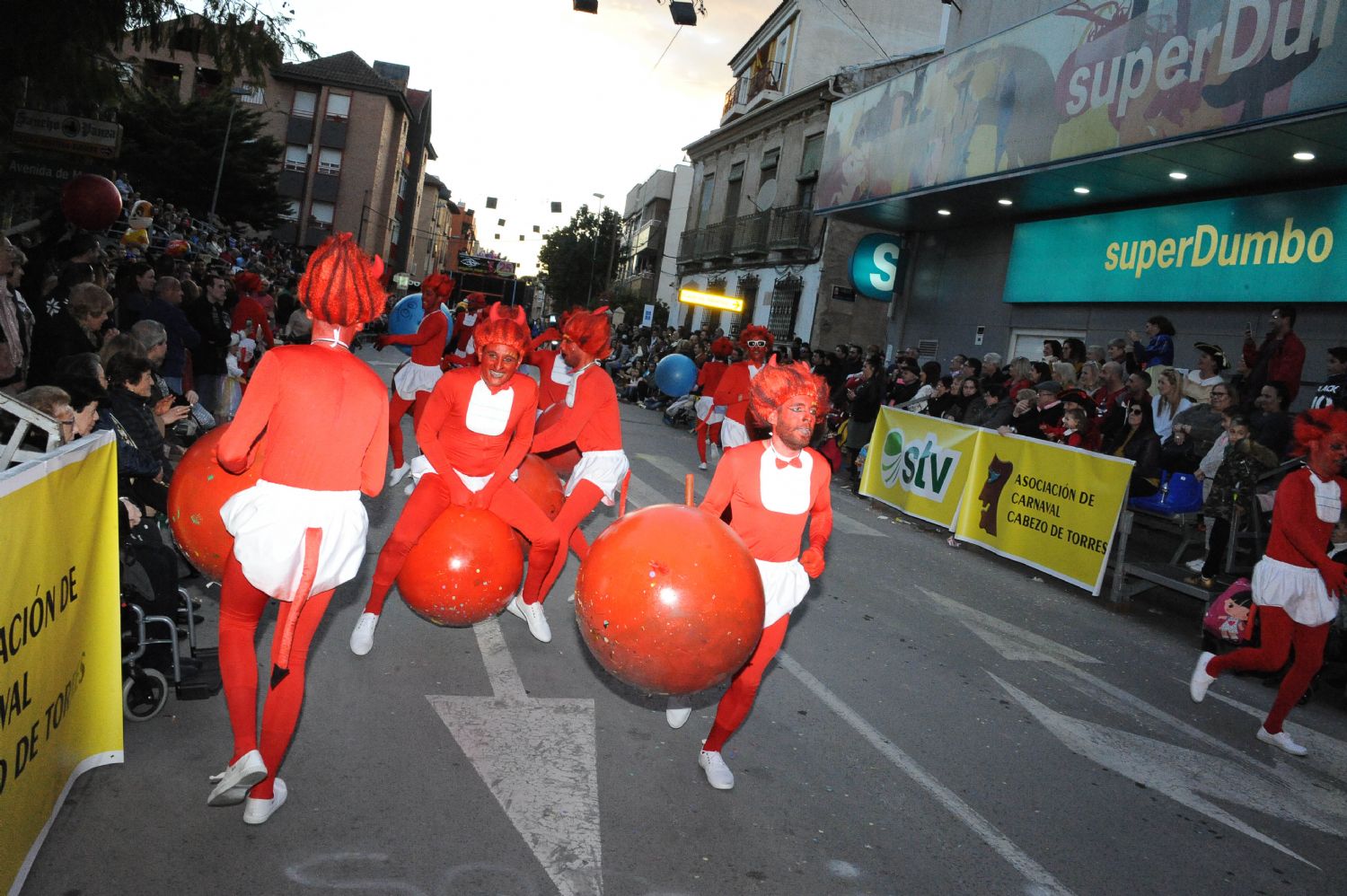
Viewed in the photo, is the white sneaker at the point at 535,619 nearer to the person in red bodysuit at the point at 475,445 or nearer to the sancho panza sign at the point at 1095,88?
the person in red bodysuit at the point at 475,445

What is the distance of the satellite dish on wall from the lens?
32.8 meters

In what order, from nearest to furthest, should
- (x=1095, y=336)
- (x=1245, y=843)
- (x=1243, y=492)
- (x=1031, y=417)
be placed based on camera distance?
1. (x=1245, y=843)
2. (x=1243, y=492)
3. (x=1031, y=417)
4. (x=1095, y=336)

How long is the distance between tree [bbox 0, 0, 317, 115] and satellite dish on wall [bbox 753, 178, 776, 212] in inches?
979

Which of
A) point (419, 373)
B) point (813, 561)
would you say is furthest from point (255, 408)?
point (419, 373)

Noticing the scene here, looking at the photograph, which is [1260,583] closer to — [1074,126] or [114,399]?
[114,399]

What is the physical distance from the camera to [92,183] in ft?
36.9

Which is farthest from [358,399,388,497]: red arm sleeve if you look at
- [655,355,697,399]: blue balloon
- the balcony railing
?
the balcony railing

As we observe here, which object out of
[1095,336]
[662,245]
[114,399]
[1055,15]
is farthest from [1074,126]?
[662,245]

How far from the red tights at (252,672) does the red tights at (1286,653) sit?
5330 mm

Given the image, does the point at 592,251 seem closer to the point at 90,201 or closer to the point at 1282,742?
the point at 90,201

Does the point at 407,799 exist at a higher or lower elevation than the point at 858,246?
lower

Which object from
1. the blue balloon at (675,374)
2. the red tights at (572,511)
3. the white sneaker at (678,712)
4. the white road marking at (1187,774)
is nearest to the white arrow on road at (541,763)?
the white sneaker at (678,712)

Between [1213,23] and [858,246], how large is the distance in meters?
10.4

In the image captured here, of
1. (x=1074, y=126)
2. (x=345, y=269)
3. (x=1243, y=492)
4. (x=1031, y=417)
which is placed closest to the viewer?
(x=345, y=269)
